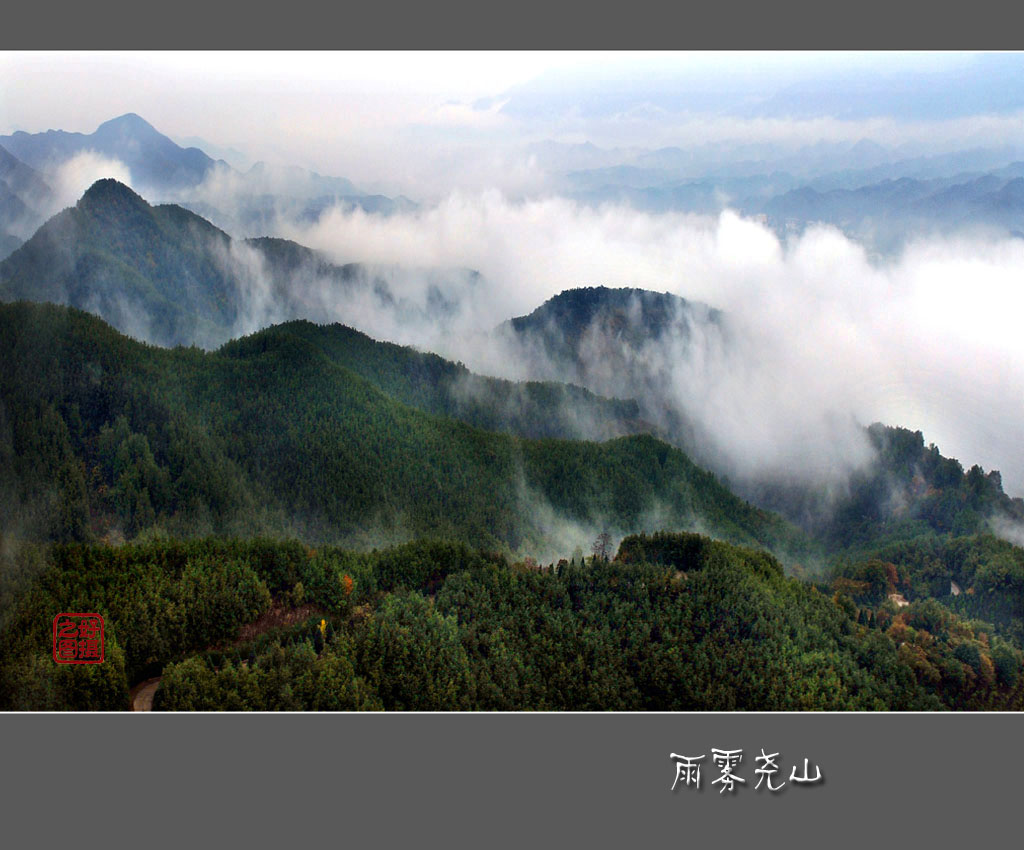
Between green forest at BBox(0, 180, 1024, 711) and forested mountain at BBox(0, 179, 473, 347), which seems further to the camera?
forested mountain at BBox(0, 179, 473, 347)

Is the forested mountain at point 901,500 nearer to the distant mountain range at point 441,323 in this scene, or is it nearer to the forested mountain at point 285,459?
the distant mountain range at point 441,323

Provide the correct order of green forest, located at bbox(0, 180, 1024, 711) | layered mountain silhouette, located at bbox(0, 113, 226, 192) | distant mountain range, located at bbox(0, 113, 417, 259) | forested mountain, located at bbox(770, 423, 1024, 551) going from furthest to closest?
forested mountain, located at bbox(770, 423, 1024, 551) → distant mountain range, located at bbox(0, 113, 417, 259) → layered mountain silhouette, located at bbox(0, 113, 226, 192) → green forest, located at bbox(0, 180, 1024, 711)

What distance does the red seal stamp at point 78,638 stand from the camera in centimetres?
995

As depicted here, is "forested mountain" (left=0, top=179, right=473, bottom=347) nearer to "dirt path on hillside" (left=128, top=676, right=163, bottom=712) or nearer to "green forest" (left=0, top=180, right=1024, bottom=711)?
"green forest" (left=0, top=180, right=1024, bottom=711)

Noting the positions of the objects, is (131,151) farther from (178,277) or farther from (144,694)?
(144,694)

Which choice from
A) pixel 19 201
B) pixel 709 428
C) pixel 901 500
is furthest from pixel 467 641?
pixel 901 500

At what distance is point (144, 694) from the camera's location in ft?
33.8

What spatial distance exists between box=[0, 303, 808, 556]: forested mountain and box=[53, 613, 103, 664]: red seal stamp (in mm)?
4511

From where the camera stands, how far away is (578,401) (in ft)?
82.5

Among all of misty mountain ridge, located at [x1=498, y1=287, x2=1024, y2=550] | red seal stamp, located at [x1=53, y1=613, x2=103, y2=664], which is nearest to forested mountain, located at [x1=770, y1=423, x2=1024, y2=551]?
misty mountain ridge, located at [x1=498, y1=287, x2=1024, y2=550]

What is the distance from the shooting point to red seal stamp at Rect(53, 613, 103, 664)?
9945 mm

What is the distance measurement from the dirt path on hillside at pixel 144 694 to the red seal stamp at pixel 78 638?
85 centimetres

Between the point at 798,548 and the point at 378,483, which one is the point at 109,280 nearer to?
the point at 378,483

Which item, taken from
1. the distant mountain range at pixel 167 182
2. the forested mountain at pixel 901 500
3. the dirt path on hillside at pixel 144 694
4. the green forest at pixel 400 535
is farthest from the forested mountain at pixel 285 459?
the dirt path on hillside at pixel 144 694
